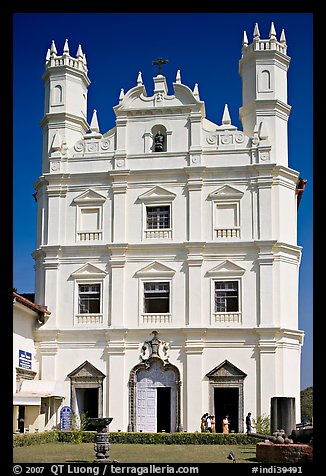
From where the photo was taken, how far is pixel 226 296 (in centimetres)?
3581

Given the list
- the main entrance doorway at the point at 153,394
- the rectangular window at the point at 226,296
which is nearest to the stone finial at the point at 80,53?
the rectangular window at the point at 226,296

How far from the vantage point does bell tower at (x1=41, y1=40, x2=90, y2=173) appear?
38.6 meters

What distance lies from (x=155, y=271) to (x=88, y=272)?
3060 millimetres

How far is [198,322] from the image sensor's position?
116 ft

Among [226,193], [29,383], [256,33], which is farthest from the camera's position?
[256,33]

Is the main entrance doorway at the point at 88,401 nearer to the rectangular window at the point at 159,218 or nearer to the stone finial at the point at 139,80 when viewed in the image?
the rectangular window at the point at 159,218

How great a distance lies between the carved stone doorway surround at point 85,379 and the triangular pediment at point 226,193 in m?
9.27

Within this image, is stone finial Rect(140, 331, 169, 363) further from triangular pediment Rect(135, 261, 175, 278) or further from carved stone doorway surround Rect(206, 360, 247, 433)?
triangular pediment Rect(135, 261, 175, 278)

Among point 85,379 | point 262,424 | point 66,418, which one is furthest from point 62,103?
point 262,424

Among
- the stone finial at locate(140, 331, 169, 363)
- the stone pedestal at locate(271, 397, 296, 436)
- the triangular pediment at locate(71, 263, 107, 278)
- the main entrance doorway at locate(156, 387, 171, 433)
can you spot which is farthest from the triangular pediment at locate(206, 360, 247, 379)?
the stone pedestal at locate(271, 397, 296, 436)

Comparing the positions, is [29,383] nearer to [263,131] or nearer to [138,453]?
[138,453]

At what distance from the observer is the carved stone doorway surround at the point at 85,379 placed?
35688mm
